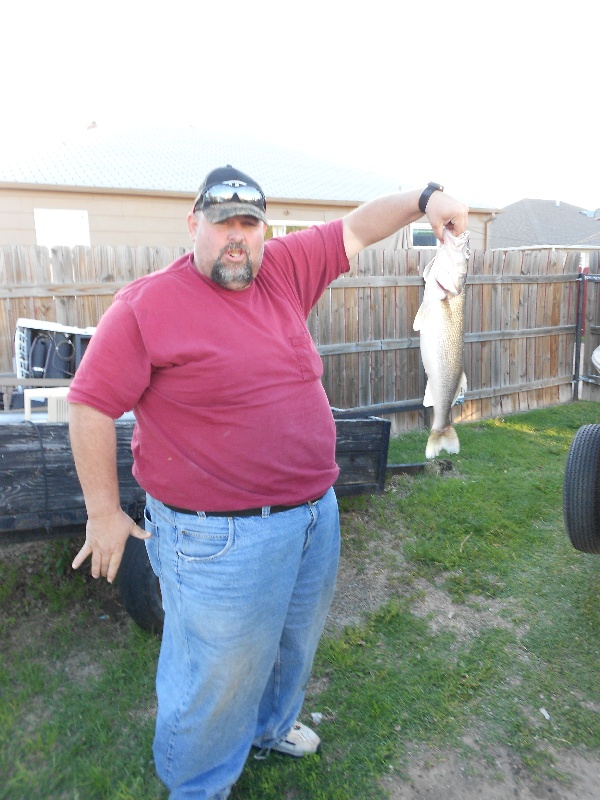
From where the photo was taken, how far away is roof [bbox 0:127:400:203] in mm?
10906

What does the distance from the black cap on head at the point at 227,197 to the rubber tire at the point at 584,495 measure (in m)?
2.70

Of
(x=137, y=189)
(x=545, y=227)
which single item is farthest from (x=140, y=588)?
(x=545, y=227)

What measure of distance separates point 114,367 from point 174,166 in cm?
1124

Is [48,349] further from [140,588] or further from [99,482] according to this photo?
[99,482]

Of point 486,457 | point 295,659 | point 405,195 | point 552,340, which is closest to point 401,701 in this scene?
point 295,659

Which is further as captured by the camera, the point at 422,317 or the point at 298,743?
the point at 422,317

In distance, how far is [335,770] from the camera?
270cm

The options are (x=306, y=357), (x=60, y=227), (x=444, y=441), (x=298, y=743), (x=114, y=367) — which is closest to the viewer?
(x=114, y=367)

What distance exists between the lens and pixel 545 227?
1128 inches

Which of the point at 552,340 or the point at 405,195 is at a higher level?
the point at 405,195

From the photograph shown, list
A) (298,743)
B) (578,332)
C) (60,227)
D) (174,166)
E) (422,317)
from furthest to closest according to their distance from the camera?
(174,166), (60,227), (578,332), (422,317), (298,743)

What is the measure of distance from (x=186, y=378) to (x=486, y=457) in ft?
18.0

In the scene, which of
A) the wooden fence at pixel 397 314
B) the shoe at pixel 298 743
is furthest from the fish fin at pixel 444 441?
the wooden fence at pixel 397 314

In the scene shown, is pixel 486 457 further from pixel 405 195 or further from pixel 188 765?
pixel 188 765
